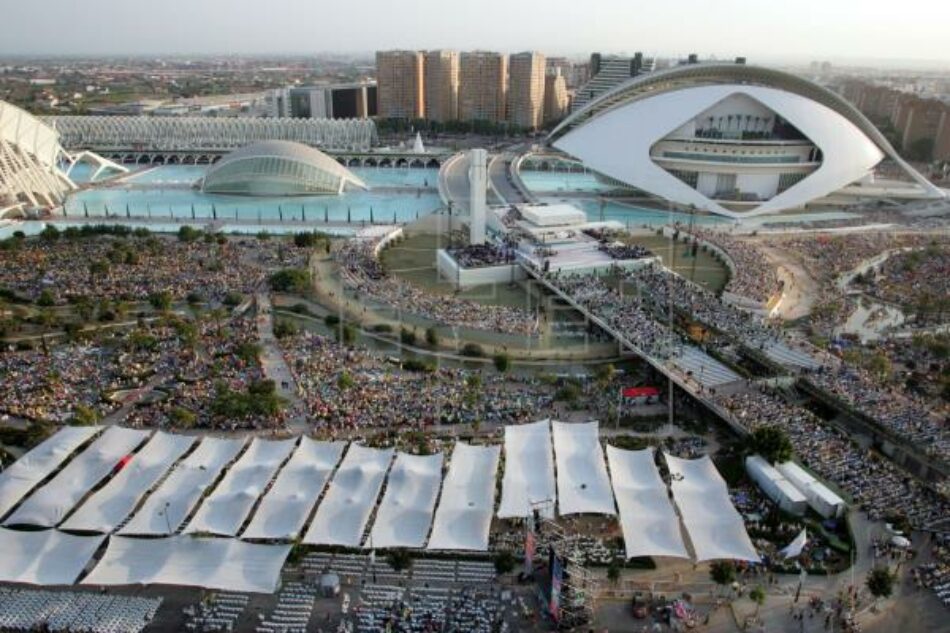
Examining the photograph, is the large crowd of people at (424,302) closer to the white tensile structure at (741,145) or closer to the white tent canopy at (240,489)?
the white tent canopy at (240,489)

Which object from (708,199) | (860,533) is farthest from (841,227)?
(860,533)

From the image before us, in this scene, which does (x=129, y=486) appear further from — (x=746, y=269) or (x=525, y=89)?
(x=525, y=89)

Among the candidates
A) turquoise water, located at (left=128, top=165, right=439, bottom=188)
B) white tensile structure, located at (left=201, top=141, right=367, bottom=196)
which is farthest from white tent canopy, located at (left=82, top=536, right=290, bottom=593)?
turquoise water, located at (left=128, top=165, right=439, bottom=188)

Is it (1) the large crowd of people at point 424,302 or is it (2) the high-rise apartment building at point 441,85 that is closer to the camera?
(1) the large crowd of people at point 424,302

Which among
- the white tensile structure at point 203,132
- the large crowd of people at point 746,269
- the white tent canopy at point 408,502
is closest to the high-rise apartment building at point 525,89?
the white tensile structure at point 203,132

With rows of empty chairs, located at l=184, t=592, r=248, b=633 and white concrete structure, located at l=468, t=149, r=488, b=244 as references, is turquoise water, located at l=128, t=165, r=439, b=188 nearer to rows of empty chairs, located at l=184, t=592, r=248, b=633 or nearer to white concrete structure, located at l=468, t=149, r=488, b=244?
white concrete structure, located at l=468, t=149, r=488, b=244

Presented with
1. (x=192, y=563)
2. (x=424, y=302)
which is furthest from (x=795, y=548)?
(x=424, y=302)
